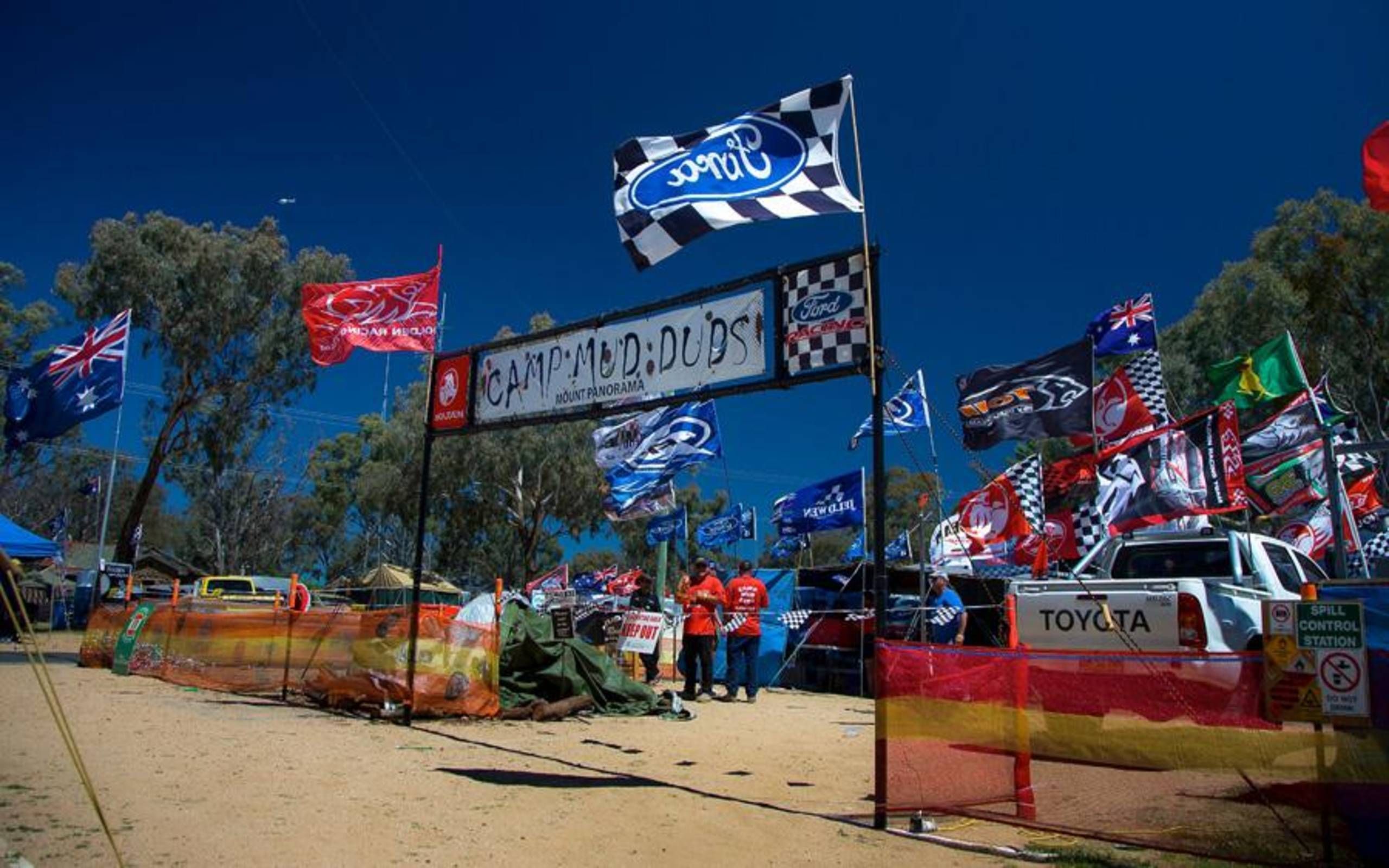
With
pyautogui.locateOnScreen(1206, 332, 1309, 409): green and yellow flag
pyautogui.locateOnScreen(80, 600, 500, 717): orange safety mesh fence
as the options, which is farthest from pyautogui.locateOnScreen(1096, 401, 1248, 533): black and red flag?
pyautogui.locateOnScreen(80, 600, 500, 717): orange safety mesh fence

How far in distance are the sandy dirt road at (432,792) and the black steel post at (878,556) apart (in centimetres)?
27

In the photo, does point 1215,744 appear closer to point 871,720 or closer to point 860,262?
point 860,262

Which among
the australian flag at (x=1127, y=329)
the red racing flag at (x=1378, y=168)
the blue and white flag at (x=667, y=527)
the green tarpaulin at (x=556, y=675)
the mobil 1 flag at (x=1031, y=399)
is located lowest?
the green tarpaulin at (x=556, y=675)

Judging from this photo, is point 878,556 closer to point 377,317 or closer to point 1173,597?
point 1173,597

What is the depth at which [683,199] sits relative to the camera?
7.71 m

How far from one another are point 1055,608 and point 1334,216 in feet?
93.0

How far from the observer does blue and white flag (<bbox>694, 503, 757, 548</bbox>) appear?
3083 centimetres

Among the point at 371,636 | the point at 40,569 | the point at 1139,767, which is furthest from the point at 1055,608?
the point at 40,569

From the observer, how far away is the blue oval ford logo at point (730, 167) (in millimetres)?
7449

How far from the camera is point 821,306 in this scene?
22.9 ft

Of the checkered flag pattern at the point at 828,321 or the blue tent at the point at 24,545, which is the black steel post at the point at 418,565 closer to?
the checkered flag pattern at the point at 828,321

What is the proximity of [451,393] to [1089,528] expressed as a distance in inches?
338

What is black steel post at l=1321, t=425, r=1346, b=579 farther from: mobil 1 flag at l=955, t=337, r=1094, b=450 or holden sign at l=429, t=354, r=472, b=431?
holden sign at l=429, t=354, r=472, b=431

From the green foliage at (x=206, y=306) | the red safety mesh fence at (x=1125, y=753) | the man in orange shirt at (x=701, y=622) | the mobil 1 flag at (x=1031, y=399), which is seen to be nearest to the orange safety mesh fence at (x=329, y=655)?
the man in orange shirt at (x=701, y=622)
